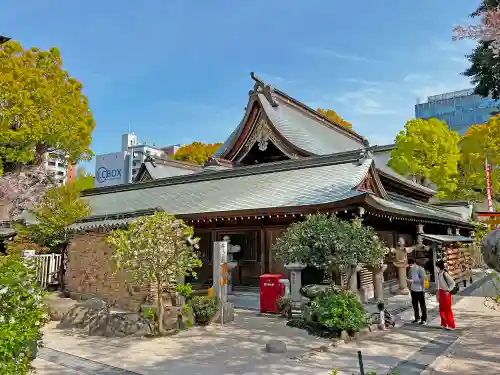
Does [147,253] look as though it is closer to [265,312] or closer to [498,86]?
[265,312]

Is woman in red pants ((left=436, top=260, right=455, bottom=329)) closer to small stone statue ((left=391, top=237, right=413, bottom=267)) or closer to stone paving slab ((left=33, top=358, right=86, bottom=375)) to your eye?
small stone statue ((left=391, top=237, right=413, bottom=267))

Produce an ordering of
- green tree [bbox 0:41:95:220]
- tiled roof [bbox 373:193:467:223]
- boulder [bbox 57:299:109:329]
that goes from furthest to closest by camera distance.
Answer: green tree [bbox 0:41:95:220], tiled roof [bbox 373:193:467:223], boulder [bbox 57:299:109:329]

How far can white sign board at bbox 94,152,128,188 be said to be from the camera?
246 feet

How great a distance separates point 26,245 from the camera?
18703 mm

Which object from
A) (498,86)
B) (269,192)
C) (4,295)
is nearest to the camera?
(4,295)

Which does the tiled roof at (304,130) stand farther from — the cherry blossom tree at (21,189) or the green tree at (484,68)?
the cherry blossom tree at (21,189)

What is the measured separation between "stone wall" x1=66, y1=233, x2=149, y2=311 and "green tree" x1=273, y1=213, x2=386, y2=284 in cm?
614

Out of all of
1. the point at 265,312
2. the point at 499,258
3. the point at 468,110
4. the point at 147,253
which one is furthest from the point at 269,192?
the point at 468,110

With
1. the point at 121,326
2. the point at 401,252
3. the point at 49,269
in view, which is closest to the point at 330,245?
the point at 121,326

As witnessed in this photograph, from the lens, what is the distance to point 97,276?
1444cm

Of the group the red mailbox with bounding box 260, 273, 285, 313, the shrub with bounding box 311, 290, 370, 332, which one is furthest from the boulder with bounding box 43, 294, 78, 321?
the shrub with bounding box 311, 290, 370, 332

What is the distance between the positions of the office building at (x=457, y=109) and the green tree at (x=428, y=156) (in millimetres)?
48032

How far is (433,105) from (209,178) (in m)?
78.0

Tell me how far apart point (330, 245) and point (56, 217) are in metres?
12.4
